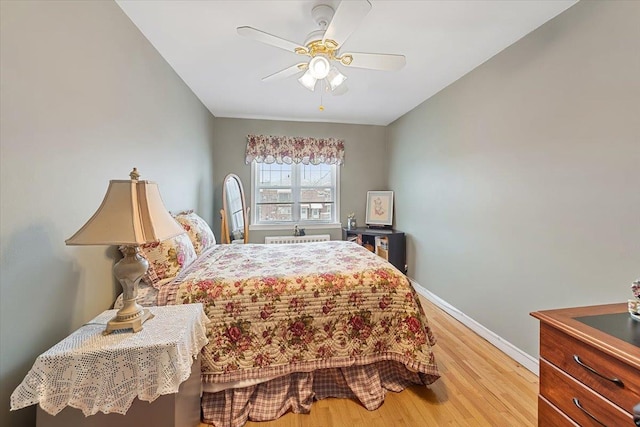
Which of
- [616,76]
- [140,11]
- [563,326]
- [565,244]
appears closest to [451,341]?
[565,244]

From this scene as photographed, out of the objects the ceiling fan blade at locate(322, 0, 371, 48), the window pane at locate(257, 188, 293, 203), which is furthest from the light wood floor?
the window pane at locate(257, 188, 293, 203)

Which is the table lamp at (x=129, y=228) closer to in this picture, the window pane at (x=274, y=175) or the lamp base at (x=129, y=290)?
the lamp base at (x=129, y=290)

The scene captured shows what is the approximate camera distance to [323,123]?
4.24 metres

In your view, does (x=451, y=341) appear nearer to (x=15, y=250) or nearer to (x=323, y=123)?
(x=15, y=250)

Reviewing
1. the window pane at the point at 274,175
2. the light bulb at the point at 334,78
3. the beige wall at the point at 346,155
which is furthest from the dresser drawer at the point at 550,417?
the window pane at the point at 274,175

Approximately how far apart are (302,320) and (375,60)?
1.72 m

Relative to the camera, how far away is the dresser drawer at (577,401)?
0.88 meters

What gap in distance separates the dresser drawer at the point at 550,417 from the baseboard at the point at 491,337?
93cm

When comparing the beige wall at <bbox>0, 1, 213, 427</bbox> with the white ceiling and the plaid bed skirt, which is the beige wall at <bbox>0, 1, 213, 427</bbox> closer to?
the white ceiling

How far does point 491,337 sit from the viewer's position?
2.28 metres

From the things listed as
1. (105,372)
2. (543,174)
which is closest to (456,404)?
(543,174)

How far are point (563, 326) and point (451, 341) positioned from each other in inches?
58.6

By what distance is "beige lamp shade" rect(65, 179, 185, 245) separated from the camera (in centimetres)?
105

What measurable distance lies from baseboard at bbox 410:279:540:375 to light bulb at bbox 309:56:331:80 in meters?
2.40
